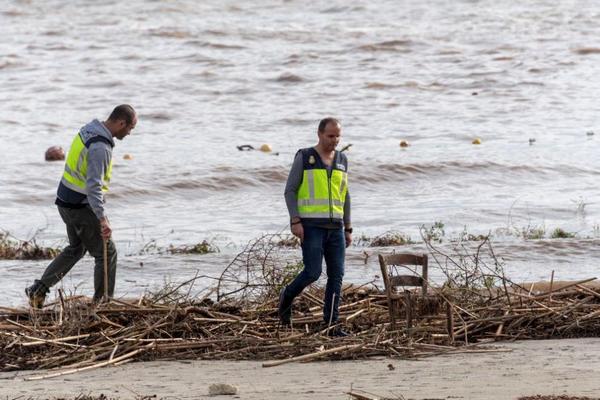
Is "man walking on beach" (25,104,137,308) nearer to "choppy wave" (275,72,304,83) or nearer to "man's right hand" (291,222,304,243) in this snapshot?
"man's right hand" (291,222,304,243)

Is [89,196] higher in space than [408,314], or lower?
higher

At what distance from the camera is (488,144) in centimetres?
2584

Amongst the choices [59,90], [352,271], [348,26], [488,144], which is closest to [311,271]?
[352,271]

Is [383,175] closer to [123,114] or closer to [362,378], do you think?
[123,114]

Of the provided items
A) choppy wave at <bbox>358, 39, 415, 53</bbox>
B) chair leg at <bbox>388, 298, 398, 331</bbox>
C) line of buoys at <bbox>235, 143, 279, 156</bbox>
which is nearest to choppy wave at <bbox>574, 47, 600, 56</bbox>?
choppy wave at <bbox>358, 39, 415, 53</bbox>

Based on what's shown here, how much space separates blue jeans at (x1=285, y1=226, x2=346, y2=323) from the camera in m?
9.38

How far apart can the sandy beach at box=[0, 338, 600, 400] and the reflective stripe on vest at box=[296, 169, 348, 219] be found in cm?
121

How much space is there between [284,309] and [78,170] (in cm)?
205

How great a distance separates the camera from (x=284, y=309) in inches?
383

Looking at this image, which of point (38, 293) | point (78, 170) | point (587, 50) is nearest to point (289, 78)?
point (587, 50)

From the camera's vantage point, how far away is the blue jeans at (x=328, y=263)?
9383 mm

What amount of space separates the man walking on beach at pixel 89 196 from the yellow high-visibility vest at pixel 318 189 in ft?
5.52

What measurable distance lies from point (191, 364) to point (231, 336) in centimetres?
62

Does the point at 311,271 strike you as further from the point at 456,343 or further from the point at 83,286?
the point at 83,286
